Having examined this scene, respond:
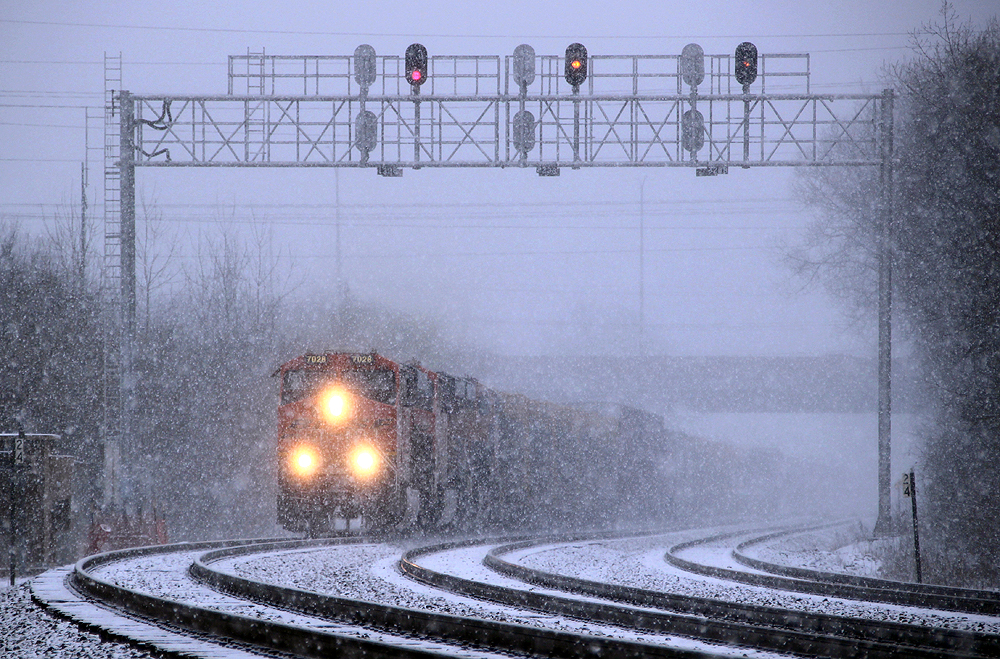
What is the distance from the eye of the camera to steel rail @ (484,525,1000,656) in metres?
7.63

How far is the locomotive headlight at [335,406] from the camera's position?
21141 mm

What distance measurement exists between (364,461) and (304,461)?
1.14 meters

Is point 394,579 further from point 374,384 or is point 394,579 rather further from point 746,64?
point 746,64

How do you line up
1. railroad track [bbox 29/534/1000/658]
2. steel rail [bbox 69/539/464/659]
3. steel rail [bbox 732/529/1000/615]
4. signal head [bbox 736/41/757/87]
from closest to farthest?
1. steel rail [bbox 69/539/464/659]
2. railroad track [bbox 29/534/1000/658]
3. steel rail [bbox 732/529/1000/615]
4. signal head [bbox 736/41/757/87]

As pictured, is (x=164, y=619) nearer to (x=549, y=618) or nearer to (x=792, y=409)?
(x=549, y=618)

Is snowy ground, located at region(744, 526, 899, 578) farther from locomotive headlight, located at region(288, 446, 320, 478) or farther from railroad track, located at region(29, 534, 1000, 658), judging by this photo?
locomotive headlight, located at region(288, 446, 320, 478)

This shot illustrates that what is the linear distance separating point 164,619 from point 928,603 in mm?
7406

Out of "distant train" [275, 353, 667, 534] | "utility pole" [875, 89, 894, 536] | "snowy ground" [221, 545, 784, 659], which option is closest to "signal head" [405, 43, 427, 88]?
"distant train" [275, 353, 667, 534]

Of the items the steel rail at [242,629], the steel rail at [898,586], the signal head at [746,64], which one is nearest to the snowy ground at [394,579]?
the steel rail at [242,629]

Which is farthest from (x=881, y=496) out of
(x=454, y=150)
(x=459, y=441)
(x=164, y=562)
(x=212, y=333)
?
(x=212, y=333)

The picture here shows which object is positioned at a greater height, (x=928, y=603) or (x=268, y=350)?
(x=268, y=350)

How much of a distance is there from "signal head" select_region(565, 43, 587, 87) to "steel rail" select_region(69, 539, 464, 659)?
11.3m

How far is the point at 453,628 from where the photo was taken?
797cm

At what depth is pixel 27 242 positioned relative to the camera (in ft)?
117
